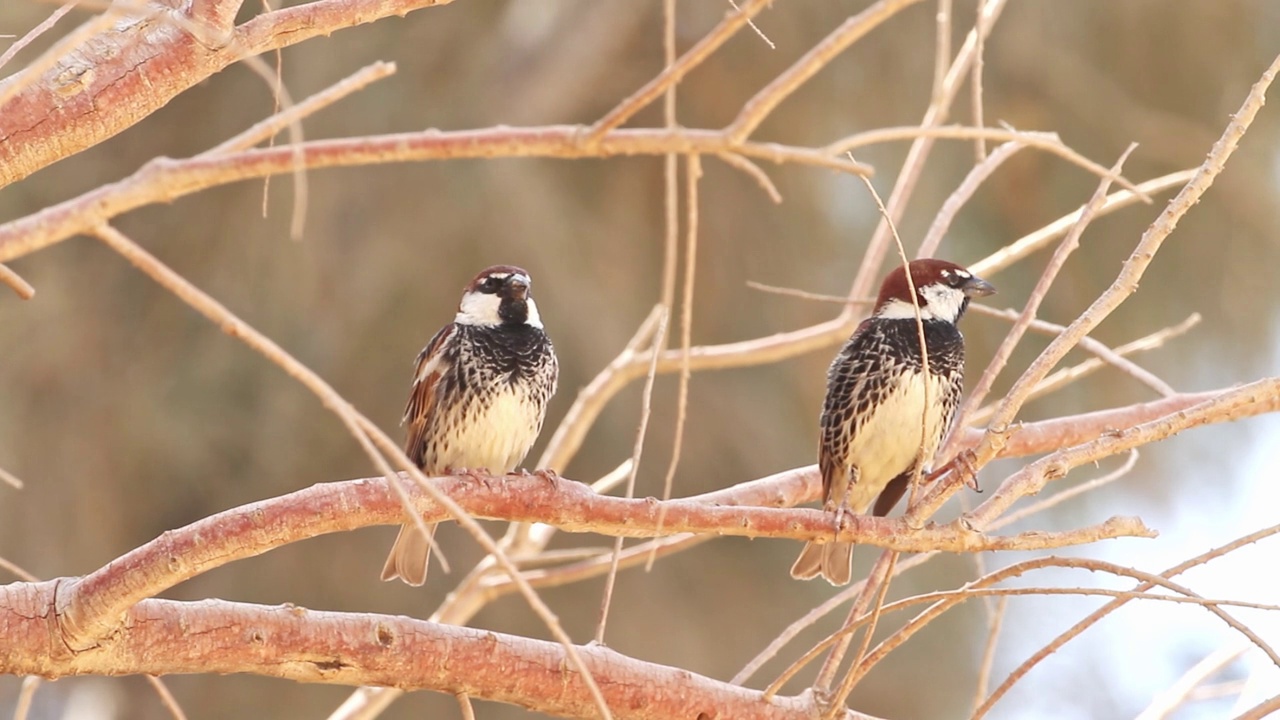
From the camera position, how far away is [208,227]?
6.07 meters

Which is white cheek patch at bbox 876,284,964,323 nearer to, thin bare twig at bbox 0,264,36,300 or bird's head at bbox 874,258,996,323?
bird's head at bbox 874,258,996,323

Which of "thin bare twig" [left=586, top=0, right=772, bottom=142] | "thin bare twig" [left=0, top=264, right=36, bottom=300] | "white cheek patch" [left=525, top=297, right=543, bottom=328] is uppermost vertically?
"thin bare twig" [left=586, top=0, right=772, bottom=142]

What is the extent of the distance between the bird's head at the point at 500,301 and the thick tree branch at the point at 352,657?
133 centimetres

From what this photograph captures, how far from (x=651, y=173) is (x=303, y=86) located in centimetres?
162

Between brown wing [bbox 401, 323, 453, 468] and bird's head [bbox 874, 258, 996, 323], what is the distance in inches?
40.1

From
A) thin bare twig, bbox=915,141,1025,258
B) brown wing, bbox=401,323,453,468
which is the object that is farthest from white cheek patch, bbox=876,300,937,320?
brown wing, bbox=401,323,453,468

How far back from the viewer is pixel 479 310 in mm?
3346

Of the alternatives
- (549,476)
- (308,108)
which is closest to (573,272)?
(549,476)

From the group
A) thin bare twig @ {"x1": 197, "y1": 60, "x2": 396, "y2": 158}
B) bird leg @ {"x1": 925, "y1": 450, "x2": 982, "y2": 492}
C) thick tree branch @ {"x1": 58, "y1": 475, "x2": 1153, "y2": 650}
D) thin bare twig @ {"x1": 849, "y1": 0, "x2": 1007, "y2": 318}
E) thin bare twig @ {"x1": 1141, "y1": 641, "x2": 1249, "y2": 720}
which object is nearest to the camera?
thin bare twig @ {"x1": 197, "y1": 60, "x2": 396, "y2": 158}

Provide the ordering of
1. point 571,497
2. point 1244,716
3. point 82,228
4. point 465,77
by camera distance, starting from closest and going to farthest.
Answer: point 82,228, point 1244,716, point 571,497, point 465,77

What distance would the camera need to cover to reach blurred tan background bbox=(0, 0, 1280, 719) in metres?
5.96

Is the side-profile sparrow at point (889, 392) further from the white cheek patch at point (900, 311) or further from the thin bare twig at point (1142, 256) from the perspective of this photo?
the thin bare twig at point (1142, 256)

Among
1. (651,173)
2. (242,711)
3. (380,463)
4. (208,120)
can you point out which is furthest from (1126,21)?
(380,463)

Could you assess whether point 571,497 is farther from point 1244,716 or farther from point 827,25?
point 827,25
